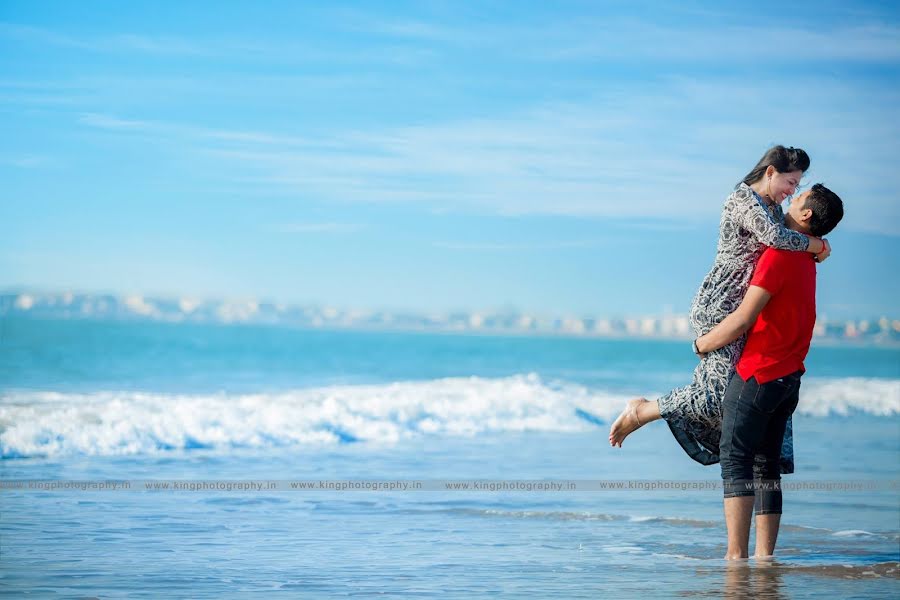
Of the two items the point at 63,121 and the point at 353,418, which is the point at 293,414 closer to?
the point at 353,418

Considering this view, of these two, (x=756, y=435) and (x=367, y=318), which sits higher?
(x=367, y=318)

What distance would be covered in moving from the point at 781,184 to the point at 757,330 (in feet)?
1.40

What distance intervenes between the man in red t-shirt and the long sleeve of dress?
0.05m

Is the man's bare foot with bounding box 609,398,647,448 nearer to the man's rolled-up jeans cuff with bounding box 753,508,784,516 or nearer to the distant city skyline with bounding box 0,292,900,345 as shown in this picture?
the man's rolled-up jeans cuff with bounding box 753,508,784,516

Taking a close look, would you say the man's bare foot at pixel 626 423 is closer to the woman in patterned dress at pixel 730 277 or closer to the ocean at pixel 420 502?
the woman in patterned dress at pixel 730 277

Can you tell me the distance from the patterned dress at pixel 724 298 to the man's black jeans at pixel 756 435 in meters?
0.06

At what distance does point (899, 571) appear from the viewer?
333 cm

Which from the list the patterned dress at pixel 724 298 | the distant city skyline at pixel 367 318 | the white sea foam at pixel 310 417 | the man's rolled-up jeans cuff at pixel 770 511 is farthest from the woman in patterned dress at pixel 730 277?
the distant city skyline at pixel 367 318

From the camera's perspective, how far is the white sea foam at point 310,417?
24.6ft

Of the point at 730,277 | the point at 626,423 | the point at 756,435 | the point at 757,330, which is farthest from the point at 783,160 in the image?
the point at 626,423

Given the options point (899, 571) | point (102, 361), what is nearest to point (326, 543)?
point (899, 571)

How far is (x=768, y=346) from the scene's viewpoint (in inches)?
119

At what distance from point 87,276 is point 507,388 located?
1010 cm

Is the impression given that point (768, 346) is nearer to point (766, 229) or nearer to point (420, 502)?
point (766, 229)
